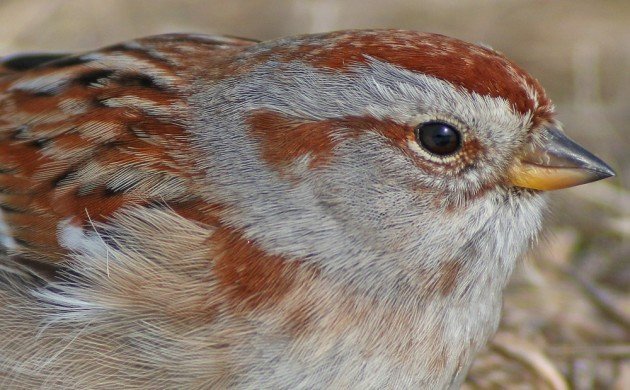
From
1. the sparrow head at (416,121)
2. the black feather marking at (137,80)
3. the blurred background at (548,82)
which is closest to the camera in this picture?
the sparrow head at (416,121)

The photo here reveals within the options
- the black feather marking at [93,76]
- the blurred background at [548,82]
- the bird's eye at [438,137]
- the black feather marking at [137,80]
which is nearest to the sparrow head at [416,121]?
the bird's eye at [438,137]

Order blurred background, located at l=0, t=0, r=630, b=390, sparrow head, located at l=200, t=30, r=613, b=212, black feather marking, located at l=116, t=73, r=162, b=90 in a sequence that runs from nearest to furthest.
→ sparrow head, located at l=200, t=30, r=613, b=212 < black feather marking, located at l=116, t=73, r=162, b=90 < blurred background, located at l=0, t=0, r=630, b=390

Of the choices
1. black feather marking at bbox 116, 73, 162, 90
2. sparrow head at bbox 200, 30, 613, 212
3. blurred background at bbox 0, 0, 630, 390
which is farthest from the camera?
blurred background at bbox 0, 0, 630, 390

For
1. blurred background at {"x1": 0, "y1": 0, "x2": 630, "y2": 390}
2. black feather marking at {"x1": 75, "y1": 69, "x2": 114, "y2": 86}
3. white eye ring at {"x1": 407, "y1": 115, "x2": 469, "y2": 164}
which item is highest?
white eye ring at {"x1": 407, "y1": 115, "x2": 469, "y2": 164}

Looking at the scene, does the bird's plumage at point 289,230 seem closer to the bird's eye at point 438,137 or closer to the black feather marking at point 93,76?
the bird's eye at point 438,137

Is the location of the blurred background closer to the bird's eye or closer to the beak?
the beak

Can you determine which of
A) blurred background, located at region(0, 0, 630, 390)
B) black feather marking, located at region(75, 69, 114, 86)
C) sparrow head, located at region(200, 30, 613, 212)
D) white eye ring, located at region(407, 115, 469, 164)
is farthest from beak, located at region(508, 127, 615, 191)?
black feather marking, located at region(75, 69, 114, 86)
